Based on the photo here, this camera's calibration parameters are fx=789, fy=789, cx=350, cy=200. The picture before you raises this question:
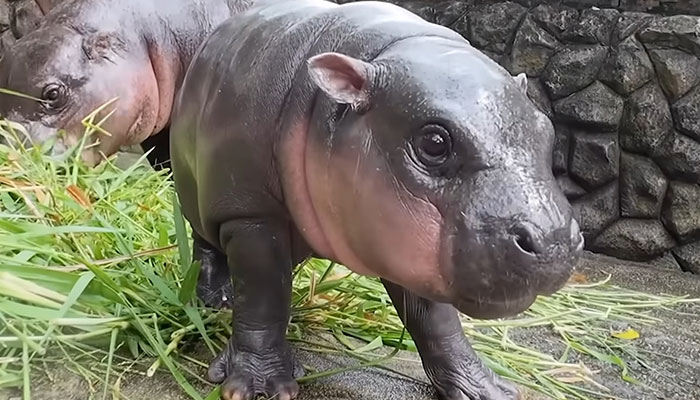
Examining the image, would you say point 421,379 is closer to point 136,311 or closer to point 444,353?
point 444,353

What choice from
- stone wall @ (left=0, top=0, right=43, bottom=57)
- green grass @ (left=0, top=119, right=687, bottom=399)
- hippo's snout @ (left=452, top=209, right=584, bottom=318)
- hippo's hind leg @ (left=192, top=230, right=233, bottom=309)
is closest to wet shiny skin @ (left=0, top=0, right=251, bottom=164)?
green grass @ (left=0, top=119, right=687, bottom=399)

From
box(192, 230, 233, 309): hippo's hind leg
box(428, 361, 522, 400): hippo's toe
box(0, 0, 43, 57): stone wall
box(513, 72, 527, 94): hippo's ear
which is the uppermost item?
box(513, 72, 527, 94): hippo's ear

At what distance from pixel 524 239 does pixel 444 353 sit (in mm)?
403

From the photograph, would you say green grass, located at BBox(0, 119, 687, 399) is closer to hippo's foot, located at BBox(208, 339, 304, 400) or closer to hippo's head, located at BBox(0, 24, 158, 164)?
hippo's foot, located at BBox(208, 339, 304, 400)

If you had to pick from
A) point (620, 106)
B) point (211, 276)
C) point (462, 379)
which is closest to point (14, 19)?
point (620, 106)

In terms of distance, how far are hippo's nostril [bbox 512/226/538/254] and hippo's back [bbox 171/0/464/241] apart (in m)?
0.35

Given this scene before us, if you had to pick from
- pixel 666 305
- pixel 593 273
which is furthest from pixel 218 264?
pixel 593 273

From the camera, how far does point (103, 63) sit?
8.21 feet

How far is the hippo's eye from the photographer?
96 cm

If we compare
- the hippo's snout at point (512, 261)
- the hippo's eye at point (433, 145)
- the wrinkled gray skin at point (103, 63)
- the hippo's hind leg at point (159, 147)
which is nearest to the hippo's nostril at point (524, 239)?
the hippo's snout at point (512, 261)

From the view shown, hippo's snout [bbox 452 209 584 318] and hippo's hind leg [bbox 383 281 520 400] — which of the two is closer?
hippo's snout [bbox 452 209 584 318]

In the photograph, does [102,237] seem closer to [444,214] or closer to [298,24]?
[298,24]

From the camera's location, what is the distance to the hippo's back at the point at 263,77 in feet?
3.75

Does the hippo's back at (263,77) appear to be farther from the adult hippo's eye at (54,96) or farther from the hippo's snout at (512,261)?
the adult hippo's eye at (54,96)
